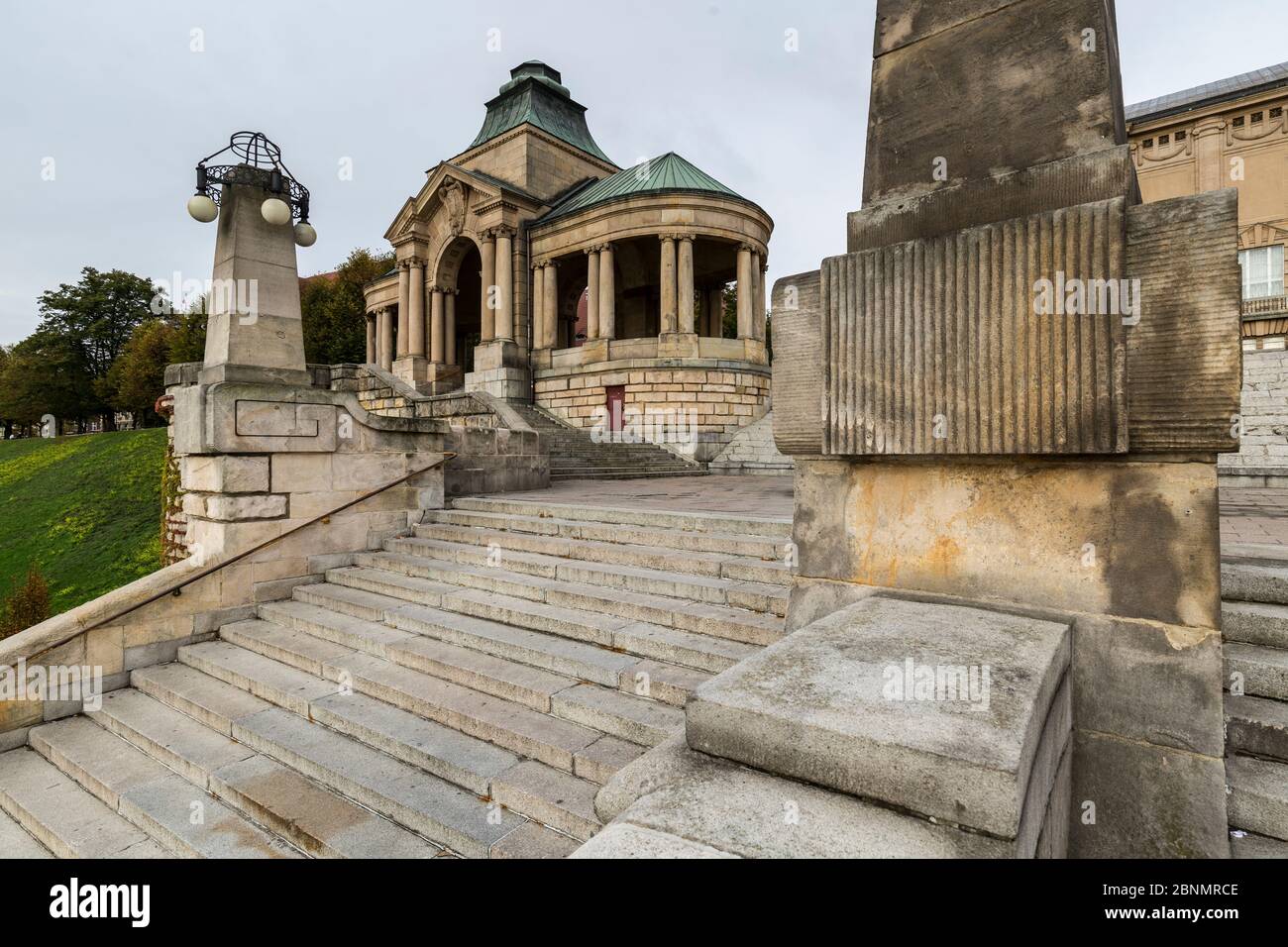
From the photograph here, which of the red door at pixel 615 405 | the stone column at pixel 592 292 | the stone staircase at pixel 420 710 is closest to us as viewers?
the stone staircase at pixel 420 710

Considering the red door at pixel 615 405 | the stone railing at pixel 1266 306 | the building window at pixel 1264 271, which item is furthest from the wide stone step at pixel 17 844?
the building window at pixel 1264 271

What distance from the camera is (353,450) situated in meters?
7.43

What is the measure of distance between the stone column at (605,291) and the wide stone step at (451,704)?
19120mm

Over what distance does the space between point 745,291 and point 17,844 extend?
2273 centimetres

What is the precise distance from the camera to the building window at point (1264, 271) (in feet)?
89.9

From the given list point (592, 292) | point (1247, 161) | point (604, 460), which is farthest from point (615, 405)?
point (1247, 161)

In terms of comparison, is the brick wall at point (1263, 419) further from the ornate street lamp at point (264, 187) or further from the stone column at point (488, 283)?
the stone column at point (488, 283)

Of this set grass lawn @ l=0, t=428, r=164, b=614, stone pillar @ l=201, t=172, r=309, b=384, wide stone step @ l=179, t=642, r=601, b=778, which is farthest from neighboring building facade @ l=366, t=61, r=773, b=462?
wide stone step @ l=179, t=642, r=601, b=778

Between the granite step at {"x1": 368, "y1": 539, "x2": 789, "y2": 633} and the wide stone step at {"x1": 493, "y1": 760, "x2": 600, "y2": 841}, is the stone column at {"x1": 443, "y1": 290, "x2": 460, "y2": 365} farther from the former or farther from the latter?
the wide stone step at {"x1": 493, "y1": 760, "x2": 600, "y2": 841}

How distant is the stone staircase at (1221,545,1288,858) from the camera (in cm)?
213

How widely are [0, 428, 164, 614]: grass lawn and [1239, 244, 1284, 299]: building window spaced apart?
4188cm

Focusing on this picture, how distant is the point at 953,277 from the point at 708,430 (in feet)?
63.7
